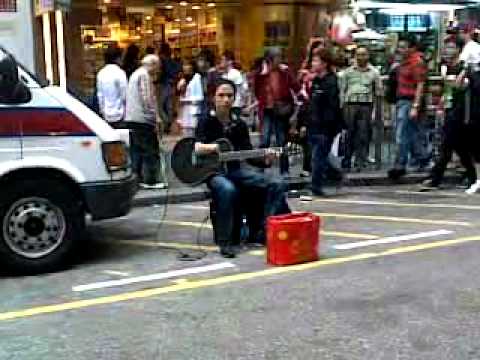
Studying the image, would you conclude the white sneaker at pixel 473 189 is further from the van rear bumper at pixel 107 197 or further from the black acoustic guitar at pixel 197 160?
the van rear bumper at pixel 107 197

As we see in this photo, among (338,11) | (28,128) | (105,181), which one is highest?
(338,11)

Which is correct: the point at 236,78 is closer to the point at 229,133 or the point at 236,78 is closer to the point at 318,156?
the point at 318,156

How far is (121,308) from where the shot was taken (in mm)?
5785

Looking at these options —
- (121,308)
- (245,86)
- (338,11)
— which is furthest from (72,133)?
(338,11)

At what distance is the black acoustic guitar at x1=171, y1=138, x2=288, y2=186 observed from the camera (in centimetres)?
731

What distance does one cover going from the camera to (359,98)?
11367 millimetres

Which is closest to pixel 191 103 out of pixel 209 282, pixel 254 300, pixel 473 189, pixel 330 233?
pixel 473 189

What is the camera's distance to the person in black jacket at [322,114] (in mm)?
10055

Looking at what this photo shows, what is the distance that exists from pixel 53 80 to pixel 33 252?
7052mm

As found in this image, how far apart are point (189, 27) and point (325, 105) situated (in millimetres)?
6996

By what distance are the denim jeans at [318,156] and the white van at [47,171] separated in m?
3.67

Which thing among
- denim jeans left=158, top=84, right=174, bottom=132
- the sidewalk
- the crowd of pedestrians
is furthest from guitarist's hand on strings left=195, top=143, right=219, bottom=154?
denim jeans left=158, top=84, right=174, bottom=132

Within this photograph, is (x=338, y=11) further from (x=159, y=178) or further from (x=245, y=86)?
(x=159, y=178)

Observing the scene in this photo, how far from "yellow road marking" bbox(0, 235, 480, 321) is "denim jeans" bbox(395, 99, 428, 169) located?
3972mm
